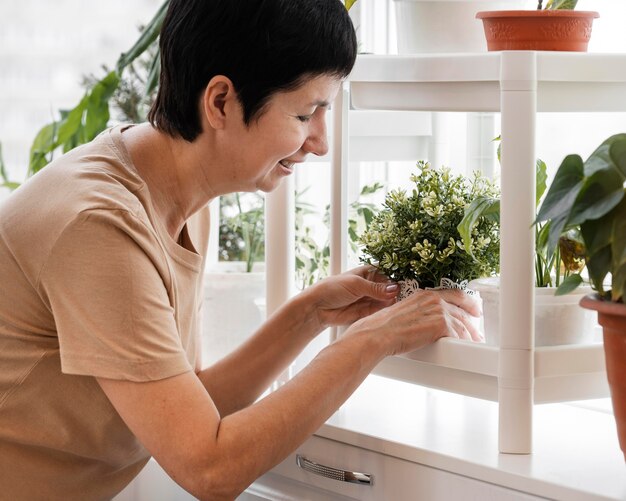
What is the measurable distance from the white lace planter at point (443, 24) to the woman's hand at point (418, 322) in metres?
0.33

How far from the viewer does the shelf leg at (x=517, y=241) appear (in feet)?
3.51

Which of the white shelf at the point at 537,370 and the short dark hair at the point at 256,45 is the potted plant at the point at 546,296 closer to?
the white shelf at the point at 537,370

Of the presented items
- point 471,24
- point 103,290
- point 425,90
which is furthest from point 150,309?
point 471,24

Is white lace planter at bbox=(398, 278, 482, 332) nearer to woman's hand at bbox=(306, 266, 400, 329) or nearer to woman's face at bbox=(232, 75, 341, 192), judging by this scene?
woman's hand at bbox=(306, 266, 400, 329)

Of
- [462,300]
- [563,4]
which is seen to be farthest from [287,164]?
[563,4]

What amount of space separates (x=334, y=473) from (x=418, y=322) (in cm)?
24

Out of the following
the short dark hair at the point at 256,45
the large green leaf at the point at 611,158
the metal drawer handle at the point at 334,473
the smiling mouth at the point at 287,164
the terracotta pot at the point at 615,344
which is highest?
the short dark hair at the point at 256,45

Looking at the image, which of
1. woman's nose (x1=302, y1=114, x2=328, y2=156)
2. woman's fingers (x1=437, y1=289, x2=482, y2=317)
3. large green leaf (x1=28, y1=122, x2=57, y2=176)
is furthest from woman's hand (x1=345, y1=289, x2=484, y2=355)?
large green leaf (x1=28, y1=122, x2=57, y2=176)

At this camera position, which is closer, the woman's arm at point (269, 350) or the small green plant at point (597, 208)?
the small green plant at point (597, 208)

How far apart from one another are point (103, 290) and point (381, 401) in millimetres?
527

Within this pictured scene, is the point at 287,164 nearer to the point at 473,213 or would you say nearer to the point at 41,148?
the point at 473,213

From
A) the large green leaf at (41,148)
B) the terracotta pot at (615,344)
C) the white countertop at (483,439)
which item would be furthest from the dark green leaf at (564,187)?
the large green leaf at (41,148)

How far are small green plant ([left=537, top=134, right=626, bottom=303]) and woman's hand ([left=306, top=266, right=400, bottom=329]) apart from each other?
1.25 ft

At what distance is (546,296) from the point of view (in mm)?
1132
